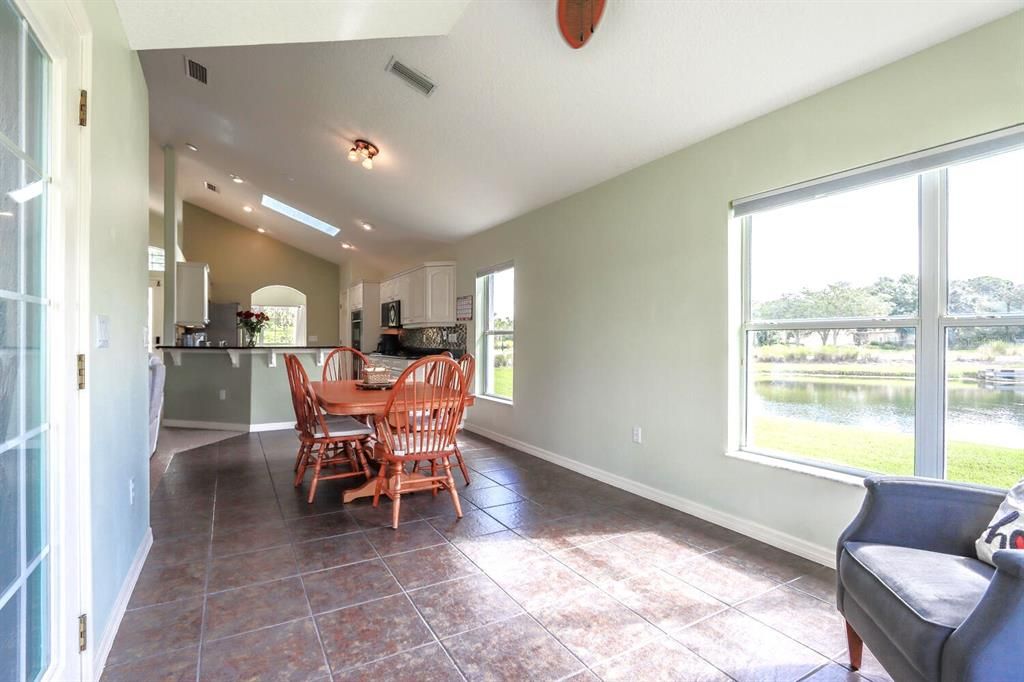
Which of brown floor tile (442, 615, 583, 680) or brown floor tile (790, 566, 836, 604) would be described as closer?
brown floor tile (442, 615, 583, 680)

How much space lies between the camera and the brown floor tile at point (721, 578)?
204 cm

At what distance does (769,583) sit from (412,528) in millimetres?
1786

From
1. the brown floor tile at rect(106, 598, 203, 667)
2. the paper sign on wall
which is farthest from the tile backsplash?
the brown floor tile at rect(106, 598, 203, 667)

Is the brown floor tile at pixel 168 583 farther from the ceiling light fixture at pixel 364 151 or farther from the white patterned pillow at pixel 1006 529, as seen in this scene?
the ceiling light fixture at pixel 364 151

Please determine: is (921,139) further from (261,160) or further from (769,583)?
(261,160)

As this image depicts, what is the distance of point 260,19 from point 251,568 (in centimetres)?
236

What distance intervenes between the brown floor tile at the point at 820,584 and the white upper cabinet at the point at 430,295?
454 centimetres

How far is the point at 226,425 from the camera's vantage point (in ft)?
18.7

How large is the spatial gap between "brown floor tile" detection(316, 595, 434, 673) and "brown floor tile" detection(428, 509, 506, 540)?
0.71 metres

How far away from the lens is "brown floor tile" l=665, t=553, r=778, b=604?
2041 millimetres

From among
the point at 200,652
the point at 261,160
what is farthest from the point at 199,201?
the point at 200,652

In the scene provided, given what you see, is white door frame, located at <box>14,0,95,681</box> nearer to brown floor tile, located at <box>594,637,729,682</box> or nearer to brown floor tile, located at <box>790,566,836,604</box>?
brown floor tile, located at <box>594,637,729,682</box>

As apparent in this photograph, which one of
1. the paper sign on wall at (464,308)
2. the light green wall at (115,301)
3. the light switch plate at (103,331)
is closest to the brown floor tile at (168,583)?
the light green wall at (115,301)

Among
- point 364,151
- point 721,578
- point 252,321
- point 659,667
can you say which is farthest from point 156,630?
point 252,321
